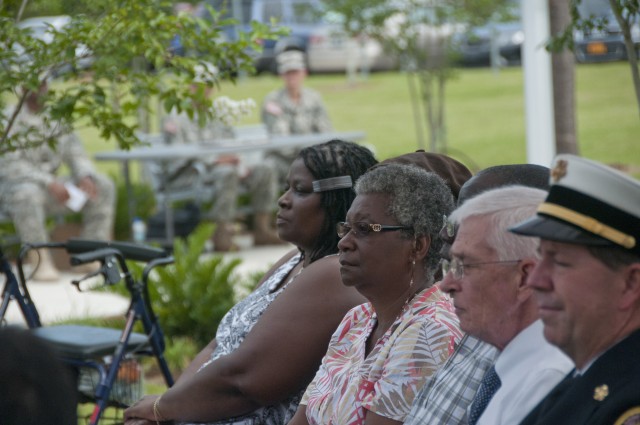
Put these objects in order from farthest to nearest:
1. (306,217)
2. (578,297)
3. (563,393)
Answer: (306,217)
(563,393)
(578,297)

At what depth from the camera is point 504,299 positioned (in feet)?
9.20

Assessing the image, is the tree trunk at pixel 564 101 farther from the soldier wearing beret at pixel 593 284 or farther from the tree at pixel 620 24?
the soldier wearing beret at pixel 593 284

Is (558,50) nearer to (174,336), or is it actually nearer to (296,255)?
(296,255)

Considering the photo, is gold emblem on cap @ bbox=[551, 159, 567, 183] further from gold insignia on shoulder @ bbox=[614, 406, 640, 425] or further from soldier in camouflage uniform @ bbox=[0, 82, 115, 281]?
Answer: soldier in camouflage uniform @ bbox=[0, 82, 115, 281]

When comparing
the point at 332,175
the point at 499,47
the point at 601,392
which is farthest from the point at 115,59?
the point at 499,47

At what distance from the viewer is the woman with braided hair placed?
3855 mm

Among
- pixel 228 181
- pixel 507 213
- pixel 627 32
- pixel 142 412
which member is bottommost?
pixel 228 181

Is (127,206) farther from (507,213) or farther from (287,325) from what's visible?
(507,213)

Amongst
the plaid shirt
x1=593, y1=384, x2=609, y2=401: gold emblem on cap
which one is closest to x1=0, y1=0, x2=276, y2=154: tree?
the plaid shirt

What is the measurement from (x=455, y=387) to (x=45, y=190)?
777cm

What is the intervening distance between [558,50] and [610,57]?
12.2 metres

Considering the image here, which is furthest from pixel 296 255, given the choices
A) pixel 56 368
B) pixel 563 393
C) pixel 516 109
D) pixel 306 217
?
pixel 516 109

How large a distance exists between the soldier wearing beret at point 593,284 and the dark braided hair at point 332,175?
177cm

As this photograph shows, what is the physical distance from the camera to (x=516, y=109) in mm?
21844
